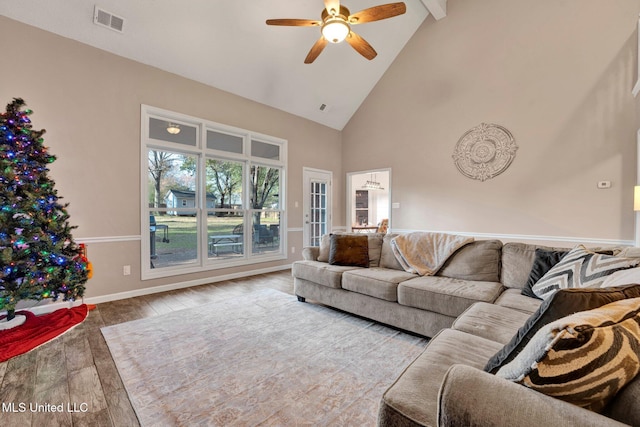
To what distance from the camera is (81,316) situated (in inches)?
113

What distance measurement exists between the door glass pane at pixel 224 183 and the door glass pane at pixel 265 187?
0.28 m

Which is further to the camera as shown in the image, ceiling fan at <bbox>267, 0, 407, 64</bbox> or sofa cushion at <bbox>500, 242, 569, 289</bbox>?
ceiling fan at <bbox>267, 0, 407, 64</bbox>

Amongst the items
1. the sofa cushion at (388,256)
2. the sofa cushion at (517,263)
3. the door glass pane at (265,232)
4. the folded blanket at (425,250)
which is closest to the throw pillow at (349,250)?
the sofa cushion at (388,256)

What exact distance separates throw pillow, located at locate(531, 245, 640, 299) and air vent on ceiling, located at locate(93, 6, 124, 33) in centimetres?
482

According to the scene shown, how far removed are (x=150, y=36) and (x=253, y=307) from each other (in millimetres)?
3583

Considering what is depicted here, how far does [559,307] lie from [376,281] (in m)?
1.83

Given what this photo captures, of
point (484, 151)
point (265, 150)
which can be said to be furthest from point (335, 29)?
point (484, 151)

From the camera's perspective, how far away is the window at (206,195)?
3.87m

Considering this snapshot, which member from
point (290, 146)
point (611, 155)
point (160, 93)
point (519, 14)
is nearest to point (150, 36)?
point (160, 93)

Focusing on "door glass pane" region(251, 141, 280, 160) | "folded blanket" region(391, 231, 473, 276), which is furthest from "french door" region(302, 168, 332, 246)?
"folded blanket" region(391, 231, 473, 276)

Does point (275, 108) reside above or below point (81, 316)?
above

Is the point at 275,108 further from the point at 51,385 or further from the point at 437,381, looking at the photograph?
the point at 437,381

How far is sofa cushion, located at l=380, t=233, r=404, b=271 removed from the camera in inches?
124

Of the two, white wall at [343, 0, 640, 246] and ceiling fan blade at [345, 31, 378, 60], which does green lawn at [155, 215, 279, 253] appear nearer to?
ceiling fan blade at [345, 31, 378, 60]
